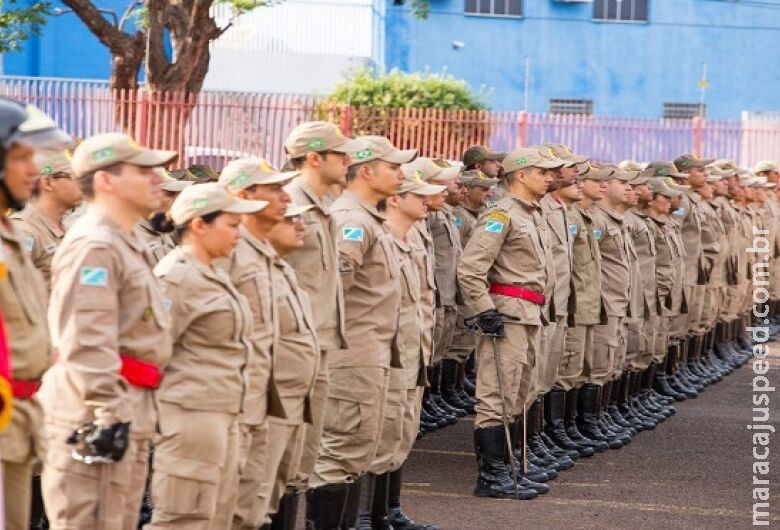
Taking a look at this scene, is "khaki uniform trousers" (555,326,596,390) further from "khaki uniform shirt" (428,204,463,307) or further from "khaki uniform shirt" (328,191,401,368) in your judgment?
"khaki uniform shirt" (328,191,401,368)

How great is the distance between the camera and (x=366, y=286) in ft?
27.7

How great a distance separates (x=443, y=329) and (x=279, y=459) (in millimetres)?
6412

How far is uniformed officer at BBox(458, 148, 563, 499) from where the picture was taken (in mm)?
10180

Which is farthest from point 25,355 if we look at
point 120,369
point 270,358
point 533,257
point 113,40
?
point 113,40

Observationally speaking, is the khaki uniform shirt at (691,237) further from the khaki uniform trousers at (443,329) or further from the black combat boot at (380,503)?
the black combat boot at (380,503)

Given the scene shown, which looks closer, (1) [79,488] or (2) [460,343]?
(1) [79,488]

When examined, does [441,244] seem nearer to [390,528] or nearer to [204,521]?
[390,528]

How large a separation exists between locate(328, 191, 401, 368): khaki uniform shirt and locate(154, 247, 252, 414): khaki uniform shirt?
1980 mm

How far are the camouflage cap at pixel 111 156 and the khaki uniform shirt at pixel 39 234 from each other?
8.58ft

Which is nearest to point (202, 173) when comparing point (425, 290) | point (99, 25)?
point (425, 290)

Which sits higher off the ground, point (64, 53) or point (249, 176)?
point (64, 53)

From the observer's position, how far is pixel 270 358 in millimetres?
6805

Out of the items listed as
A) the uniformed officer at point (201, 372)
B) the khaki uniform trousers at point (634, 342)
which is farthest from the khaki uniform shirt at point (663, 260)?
the uniformed officer at point (201, 372)

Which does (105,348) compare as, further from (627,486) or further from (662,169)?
(662,169)
